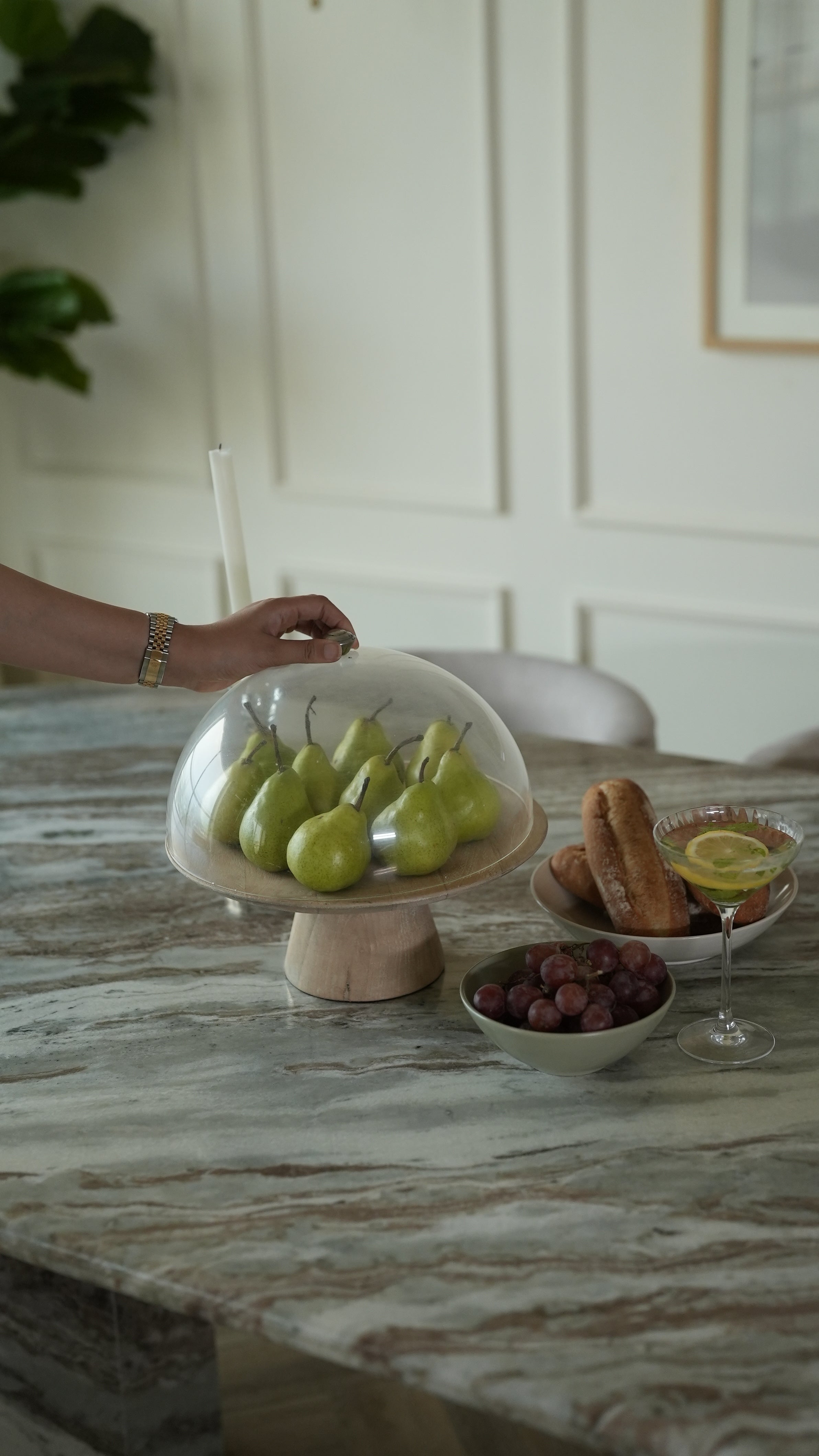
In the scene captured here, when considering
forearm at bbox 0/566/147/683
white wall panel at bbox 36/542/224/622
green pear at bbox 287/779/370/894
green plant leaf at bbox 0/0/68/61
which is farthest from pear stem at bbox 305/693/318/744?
green plant leaf at bbox 0/0/68/61

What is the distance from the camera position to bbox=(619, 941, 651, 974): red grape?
1.20 m

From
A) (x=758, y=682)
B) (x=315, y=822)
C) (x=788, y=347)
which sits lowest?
(x=758, y=682)

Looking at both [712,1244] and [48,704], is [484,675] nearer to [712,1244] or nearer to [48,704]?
[48,704]

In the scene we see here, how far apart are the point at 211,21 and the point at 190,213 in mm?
451

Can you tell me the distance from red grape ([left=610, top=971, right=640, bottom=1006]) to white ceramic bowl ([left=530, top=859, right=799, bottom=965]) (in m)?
0.10

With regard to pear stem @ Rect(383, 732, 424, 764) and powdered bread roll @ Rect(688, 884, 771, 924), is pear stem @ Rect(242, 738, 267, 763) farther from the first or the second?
powdered bread roll @ Rect(688, 884, 771, 924)

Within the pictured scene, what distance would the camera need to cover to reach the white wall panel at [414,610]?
356 cm

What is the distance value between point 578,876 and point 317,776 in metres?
0.30

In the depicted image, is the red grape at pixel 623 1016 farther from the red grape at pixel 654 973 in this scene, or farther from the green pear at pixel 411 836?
the green pear at pixel 411 836

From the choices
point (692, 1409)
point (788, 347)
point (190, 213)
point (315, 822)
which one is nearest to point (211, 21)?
point (190, 213)

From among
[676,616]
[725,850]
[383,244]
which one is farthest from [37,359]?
[725,850]

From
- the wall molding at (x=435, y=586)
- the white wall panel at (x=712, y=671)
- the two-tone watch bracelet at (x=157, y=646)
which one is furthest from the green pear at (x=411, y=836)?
the wall molding at (x=435, y=586)

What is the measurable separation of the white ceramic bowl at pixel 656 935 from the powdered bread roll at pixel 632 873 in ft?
0.05

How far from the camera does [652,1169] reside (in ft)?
3.52
